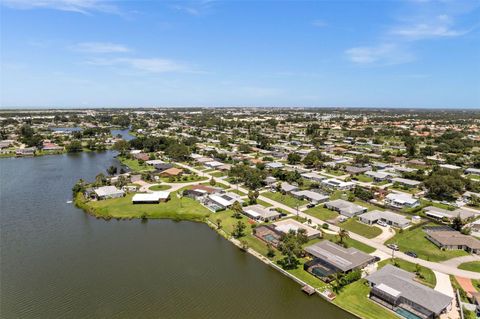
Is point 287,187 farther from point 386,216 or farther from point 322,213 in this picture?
point 386,216

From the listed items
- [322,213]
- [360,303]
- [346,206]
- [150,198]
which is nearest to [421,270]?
[360,303]

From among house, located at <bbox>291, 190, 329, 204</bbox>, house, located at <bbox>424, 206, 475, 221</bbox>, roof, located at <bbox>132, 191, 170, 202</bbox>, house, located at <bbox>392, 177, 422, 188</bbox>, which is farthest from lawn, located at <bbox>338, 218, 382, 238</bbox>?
roof, located at <bbox>132, 191, 170, 202</bbox>

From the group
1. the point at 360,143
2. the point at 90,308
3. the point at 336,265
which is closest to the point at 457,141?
the point at 360,143

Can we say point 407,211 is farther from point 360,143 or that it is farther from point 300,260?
point 360,143

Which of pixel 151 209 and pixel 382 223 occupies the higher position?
pixel 151 209

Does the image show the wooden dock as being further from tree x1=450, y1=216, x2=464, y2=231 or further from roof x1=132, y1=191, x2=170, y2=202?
roof x1=132, y1=191, x2=170, y2=202

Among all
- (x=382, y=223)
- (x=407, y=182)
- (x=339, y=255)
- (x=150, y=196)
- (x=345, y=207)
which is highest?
(x=407, y=182)

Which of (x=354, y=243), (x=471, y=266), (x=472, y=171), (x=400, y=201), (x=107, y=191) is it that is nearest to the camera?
(x=471, y=266)
